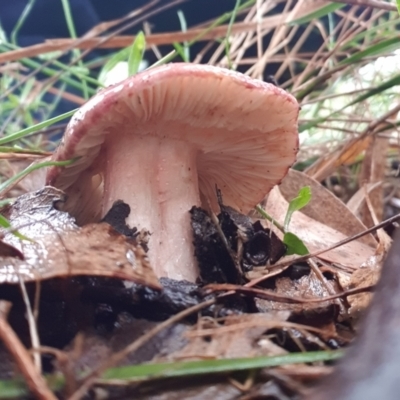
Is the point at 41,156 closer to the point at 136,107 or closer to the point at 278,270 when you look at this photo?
the point at 136,107

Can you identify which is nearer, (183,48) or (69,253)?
(69,253)

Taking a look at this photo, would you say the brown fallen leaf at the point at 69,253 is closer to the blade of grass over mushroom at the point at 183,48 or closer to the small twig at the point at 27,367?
the small twig at the point at 27,367

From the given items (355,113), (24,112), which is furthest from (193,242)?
(24,112)

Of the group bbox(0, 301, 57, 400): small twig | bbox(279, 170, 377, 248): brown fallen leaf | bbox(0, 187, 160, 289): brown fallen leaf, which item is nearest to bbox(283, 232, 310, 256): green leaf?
bbox(0, 187, 160, 289): brown fallen leaf

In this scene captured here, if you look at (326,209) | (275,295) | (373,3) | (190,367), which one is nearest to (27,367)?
(190,367)

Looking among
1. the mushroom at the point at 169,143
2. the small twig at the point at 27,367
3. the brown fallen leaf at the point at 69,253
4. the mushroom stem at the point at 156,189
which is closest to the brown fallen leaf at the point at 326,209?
the mushroom at the point at 169,143

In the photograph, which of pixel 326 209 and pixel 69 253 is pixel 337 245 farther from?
pixel 326 209

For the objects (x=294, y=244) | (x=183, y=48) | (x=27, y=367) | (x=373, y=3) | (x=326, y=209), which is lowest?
(x=326, y=209)

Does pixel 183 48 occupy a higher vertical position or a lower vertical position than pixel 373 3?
lower
